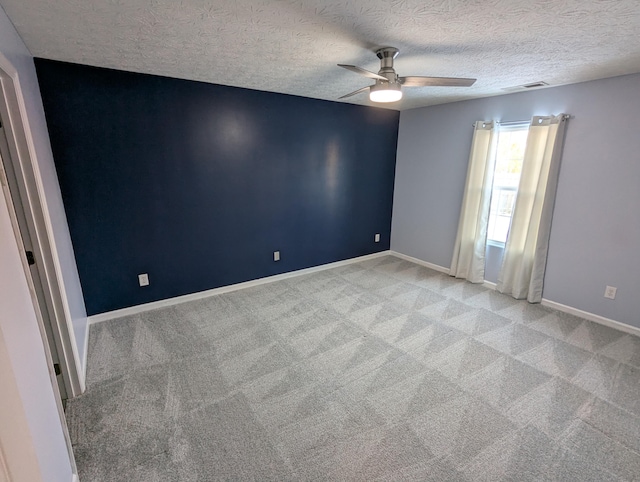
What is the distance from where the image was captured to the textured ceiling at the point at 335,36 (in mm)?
1539

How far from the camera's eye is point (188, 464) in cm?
156

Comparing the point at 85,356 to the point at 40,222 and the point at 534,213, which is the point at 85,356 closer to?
the point at 40,222

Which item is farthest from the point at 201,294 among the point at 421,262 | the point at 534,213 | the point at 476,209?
the point at 534,213

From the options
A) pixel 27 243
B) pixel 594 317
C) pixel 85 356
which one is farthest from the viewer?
pixel 594 317

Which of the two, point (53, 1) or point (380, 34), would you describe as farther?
point (380, 34)

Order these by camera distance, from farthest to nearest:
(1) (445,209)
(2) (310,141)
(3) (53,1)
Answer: (1) (445,209) → (2) (310,141) → (3) (53,1)

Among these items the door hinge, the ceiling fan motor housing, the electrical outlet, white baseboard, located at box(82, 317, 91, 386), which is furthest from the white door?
the electrical outlet

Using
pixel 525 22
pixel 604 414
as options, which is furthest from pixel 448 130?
pixel 604 414

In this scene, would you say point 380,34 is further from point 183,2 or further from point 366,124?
point 366,124

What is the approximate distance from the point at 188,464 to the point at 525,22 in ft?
9.96

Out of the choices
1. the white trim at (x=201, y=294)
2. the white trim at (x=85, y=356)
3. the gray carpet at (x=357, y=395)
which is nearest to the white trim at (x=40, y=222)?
the white trim at (x=85, y=356)

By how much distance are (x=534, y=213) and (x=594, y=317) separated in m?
1.19

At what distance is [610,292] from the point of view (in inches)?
114

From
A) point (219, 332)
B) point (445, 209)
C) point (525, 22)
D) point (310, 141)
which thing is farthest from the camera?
point (445, 209)
